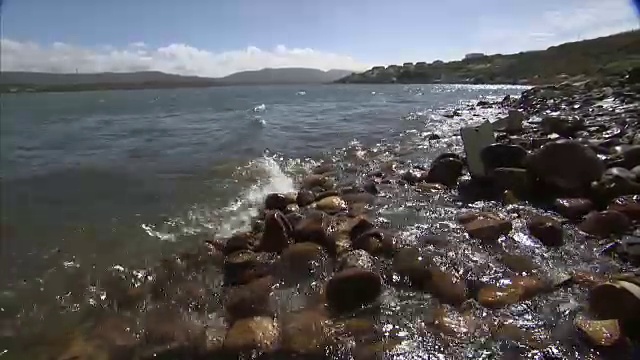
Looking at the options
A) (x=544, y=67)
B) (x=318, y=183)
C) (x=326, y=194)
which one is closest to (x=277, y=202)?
(x=326, y=194)

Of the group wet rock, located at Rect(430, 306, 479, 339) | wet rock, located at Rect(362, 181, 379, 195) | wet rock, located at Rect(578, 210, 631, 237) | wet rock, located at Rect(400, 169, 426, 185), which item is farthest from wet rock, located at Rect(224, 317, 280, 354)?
wet rock, located at Rect(400, 169, 426, 185)

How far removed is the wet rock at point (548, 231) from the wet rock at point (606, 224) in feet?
1.44

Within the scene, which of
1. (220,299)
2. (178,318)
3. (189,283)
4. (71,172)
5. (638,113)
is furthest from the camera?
(638,113)

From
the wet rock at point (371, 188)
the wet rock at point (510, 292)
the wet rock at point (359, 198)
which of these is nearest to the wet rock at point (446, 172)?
the wet rock at point (371, 188)

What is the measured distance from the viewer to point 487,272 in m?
6.00

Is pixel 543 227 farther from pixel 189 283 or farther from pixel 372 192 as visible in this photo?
pixel 189 283

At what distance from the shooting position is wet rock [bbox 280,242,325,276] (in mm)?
6629

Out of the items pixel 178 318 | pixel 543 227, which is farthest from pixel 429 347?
pixel 543 227

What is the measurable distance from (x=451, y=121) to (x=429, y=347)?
24.2 metres

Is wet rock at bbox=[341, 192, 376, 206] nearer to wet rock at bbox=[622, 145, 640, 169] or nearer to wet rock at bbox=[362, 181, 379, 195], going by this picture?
wet rock at bbox=[362, 181, 379, 195]

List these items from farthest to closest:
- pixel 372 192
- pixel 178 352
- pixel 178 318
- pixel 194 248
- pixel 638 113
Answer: pixel 638 113, pixel 372 192, pixel 194 248, pixel 178 318, pixel 178 352

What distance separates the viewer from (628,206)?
729 cm

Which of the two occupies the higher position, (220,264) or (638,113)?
(638,113)

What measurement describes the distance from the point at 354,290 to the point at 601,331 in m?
2.65
